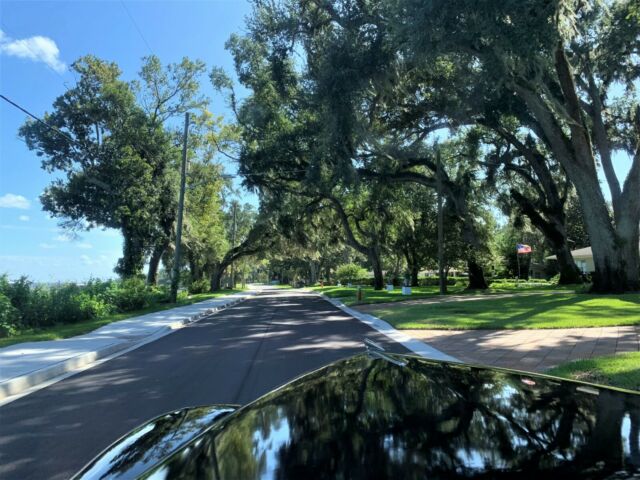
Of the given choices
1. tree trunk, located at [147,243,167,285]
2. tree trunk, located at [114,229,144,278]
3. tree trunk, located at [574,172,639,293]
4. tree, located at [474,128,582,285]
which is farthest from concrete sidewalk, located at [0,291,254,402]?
tree, located at [474,128,582,285]

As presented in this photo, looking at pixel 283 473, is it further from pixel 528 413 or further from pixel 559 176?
pixel 559 176

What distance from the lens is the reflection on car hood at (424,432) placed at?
1763 millimetres

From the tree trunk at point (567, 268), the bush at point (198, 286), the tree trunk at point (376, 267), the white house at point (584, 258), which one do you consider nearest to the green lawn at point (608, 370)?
the tree trunk at point (567, 268)

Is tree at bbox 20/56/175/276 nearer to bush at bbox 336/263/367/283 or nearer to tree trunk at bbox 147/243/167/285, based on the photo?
tree trunk at bbox 147/243/167/285

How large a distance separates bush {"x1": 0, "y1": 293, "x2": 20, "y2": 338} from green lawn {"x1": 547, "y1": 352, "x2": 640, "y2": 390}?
13.8 metres

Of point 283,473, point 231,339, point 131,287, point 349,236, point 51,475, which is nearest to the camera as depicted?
point 283,473

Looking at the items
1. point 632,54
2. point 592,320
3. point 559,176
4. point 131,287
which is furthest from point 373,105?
point 559,176

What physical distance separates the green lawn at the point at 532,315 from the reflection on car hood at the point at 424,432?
11.1 meters

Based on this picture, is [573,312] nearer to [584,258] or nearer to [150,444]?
[150,444]

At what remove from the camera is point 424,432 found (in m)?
2.00

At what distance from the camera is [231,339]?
12.6 metres

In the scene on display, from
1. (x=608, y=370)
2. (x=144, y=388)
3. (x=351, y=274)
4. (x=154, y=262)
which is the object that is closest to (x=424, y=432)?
(x=608, y=370)

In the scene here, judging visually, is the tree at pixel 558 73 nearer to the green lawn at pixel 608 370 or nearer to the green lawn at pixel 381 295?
the green lawn at pixel 608 370

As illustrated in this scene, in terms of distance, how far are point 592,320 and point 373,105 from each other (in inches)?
516
